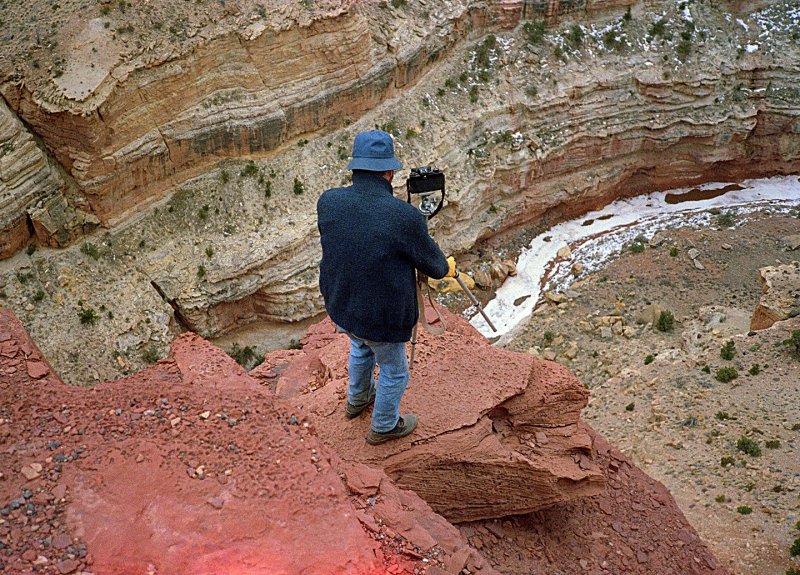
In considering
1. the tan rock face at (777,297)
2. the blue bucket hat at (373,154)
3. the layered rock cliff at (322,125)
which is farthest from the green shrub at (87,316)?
the tan rock face at (777,297)

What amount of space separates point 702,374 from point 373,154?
12187mm

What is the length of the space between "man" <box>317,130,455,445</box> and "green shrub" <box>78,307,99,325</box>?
12437mm

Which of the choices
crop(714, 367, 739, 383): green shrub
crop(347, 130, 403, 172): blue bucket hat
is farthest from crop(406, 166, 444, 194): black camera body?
crop(714, 367, 739, 383): green shrub

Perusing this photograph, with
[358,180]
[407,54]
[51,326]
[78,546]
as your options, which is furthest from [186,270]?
[78,546]

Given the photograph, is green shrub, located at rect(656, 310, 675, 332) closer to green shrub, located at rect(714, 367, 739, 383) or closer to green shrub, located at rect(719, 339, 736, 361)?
green shrub, located at rect(719, 339, 736, 361)

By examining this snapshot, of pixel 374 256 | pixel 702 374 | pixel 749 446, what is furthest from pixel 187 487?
pixel 702 374

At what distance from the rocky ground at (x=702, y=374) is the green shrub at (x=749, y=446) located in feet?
0.15

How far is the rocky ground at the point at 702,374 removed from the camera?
12.2 m

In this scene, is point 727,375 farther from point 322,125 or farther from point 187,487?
point 187,487

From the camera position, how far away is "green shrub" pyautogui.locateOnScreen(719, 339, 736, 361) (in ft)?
52.5

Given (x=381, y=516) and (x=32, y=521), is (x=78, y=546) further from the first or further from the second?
(x=381, y=516)

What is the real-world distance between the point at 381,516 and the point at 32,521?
242cm

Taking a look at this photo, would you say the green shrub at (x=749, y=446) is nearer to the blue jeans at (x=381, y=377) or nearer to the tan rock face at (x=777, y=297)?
the tan rock face at (x=777, y=297)

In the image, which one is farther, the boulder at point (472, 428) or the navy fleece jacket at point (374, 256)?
the boulder at point (472, 428)
